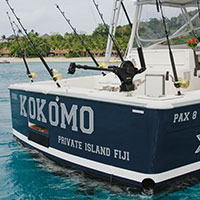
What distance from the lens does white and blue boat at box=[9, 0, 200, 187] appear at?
3.82 metres

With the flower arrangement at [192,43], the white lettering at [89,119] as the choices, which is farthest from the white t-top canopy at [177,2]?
the white lettering at [89,119]

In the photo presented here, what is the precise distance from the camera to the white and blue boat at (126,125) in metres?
3.82

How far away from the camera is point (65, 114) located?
4.60 meters

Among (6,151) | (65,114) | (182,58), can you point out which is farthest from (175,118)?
(6,151)

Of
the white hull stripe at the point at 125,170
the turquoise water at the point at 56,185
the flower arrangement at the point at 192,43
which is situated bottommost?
the turquoise water at the point at 56,185

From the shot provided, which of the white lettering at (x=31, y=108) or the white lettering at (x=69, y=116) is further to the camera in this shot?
the white lettering at (x=31, y=108)

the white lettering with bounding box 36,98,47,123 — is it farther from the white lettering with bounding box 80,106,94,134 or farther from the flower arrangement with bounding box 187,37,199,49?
the flower arrangement with bounding box 187,37,199,49

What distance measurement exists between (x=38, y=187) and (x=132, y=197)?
1.31 metres

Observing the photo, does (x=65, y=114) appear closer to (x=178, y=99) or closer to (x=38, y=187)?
(x=38, y=187)

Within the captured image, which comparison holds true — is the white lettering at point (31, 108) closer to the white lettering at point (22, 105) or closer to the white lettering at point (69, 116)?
the white lettering at point (22, 105)

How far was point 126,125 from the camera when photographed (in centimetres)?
396

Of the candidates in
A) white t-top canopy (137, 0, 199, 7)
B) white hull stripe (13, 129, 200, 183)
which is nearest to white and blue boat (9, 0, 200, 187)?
white hull stripe (13, 129, 200, 183)

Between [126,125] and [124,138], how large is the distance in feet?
0.51

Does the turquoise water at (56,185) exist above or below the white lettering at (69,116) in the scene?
below
